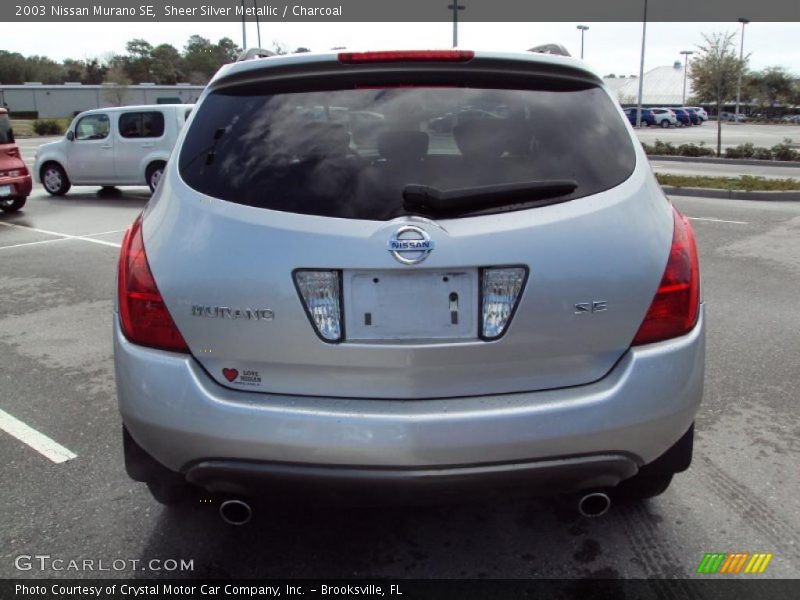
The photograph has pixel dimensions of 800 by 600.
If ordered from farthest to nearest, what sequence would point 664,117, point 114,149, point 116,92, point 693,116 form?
point 116,92
point 693,116
point 664,117
point 114,149

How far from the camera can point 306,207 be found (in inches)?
84.5

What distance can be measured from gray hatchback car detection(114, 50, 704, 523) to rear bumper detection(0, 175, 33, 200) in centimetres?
1159

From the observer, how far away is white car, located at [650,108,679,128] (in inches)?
2111

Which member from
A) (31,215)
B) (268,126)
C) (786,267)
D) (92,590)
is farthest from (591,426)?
(31,215)

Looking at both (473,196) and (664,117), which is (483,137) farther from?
(664,117)

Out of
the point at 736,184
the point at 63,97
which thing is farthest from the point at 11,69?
the point at 736,184

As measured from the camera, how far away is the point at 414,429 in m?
2.04

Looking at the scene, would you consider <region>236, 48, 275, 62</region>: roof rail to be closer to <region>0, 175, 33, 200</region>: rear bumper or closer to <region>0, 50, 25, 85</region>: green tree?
<region>0, 175, 33, 200</region>: rear bumper

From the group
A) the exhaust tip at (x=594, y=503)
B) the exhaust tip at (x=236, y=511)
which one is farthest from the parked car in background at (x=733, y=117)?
the exhaust tip at (x=236, y=511)

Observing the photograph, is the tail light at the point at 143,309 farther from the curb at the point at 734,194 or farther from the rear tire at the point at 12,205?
the rear tire at the point at 12,205

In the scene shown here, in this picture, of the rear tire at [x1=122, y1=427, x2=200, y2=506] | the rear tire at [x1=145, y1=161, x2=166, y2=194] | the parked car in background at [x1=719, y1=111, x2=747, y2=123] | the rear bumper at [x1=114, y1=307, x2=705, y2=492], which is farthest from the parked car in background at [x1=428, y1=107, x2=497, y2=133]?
the parked car in background at [x1=719, y1=111, x2=747, y2=123]

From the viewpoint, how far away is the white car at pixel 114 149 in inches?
575

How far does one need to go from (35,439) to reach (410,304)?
2.58 metres

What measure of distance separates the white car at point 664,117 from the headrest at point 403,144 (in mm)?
56542
